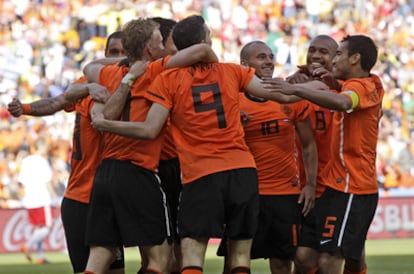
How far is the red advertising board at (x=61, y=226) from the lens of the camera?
65.2 ft

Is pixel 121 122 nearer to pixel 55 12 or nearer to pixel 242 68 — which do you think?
pixel 242 68

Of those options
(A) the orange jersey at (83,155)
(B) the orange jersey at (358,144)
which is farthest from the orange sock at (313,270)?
(A) the orange jersey at (83,155)

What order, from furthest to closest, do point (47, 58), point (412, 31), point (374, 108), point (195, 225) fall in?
point (412, 31)
point (47, 58)
point (374, 108)
point (195, 225)

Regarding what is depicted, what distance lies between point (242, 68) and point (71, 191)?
2091 millimetres

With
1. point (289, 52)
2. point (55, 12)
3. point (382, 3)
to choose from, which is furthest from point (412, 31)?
point (55, 12)

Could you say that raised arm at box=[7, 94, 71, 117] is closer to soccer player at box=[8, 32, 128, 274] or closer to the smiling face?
soccer player at box=[8, 32, 128, 274]

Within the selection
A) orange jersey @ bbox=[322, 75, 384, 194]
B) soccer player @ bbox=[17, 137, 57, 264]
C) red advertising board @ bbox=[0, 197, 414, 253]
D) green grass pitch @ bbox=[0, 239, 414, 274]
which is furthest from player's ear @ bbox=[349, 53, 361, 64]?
red advertising board @ bbox=[0, 197, 414, 253]

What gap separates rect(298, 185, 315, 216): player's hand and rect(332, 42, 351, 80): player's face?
115 centimetres

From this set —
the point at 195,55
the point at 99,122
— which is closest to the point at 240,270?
the point at 99,122

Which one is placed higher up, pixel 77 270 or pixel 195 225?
pixel 195 225

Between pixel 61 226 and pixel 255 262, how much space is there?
5095mm

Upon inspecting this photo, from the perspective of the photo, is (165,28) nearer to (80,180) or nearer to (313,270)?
(80,180)

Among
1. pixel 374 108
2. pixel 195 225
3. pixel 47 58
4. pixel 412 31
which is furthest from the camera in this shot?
pixel 412 31

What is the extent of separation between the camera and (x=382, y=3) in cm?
2897
